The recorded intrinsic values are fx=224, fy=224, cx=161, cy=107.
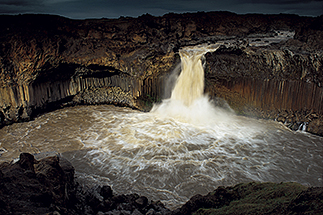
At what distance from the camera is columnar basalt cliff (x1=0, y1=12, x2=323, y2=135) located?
27.1 feet

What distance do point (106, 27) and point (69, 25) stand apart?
1.63 metres

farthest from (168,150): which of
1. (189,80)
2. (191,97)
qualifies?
(189,80)

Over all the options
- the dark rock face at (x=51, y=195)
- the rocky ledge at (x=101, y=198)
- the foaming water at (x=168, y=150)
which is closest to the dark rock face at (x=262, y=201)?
the rocky ledge at (x=101, y=198)

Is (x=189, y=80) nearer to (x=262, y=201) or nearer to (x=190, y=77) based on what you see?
(x=190, y=77)

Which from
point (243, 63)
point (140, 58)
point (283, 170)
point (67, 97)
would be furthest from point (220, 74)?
point (67, 97)

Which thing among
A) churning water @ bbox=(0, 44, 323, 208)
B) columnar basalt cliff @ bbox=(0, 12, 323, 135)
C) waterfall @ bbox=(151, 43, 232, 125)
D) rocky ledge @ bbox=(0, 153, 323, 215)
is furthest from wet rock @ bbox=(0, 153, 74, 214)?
columnar basalt cliff @ bbox=(0, 12, 323, 135)

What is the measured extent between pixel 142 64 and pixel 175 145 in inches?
173

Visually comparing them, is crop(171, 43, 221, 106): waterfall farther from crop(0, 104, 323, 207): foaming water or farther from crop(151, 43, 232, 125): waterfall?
crop(0, 104, 323, 207): foaming water

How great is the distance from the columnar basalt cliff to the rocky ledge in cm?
597

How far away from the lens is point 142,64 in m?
9.74

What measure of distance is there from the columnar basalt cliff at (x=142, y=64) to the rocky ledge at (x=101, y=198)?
5973mm

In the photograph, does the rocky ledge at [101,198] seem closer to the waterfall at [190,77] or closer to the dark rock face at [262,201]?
the dark rock face at [262,201]

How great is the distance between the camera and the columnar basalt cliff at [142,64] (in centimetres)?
826

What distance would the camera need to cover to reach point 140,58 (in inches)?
382
